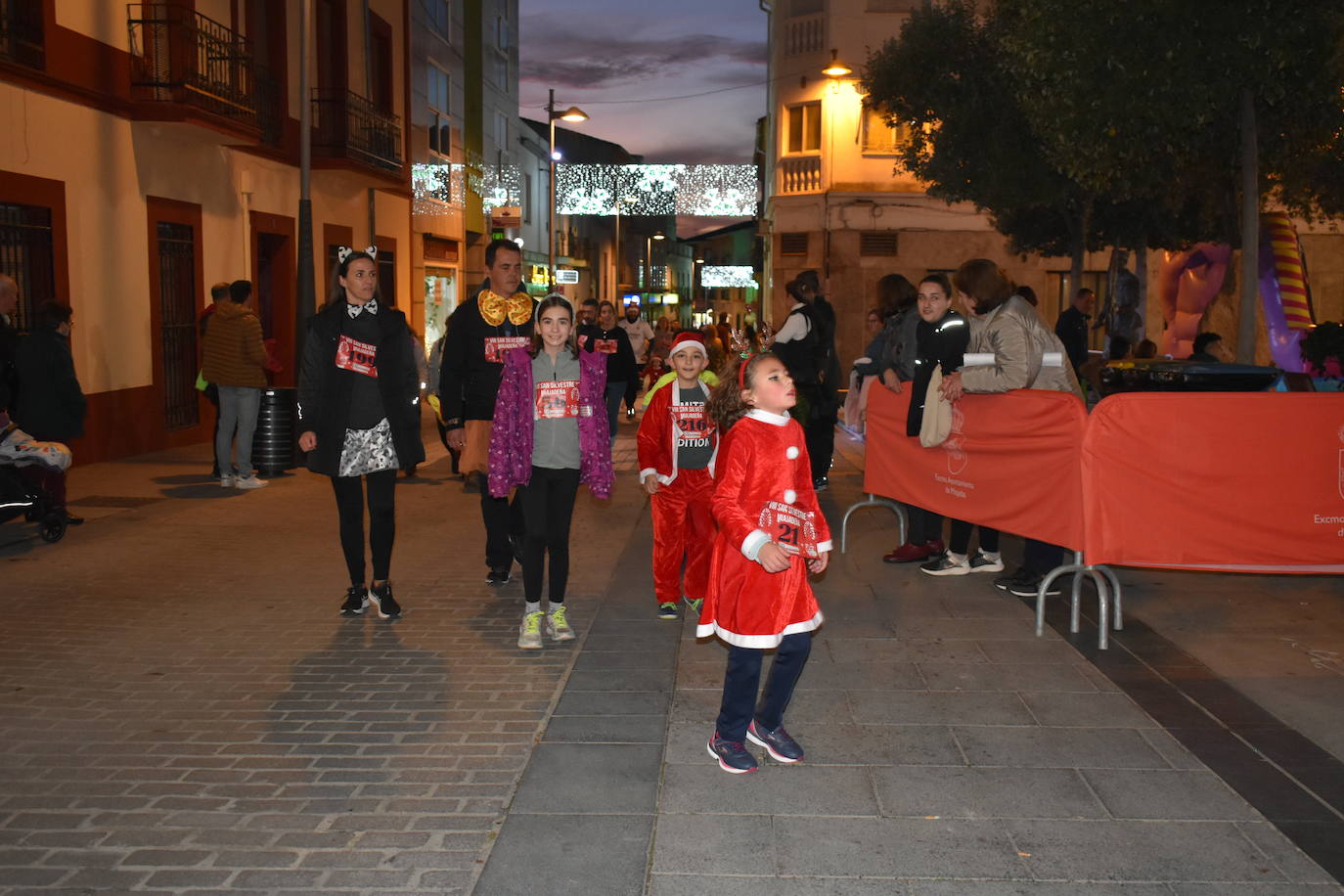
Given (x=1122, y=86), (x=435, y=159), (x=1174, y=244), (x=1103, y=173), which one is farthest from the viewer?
(x=435, y=159)

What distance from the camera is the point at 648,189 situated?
33812 millimetres

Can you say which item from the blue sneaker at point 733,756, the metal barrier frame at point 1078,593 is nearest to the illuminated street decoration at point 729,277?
the metal barrier frame at point 1078,593

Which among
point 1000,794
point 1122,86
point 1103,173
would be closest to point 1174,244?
point 1103,173

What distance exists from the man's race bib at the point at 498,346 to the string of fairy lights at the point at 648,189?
24049 millimetres

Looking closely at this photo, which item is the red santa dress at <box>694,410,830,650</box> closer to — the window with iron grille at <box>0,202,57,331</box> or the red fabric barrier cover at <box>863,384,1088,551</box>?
the red fabric barrier cover at <box>863,384,1088,551</box>

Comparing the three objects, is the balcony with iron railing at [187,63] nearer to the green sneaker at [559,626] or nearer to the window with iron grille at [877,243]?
the green sneaker at [559,626]

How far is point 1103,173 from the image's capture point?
1169 cm

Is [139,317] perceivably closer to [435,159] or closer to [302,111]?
[302,111]

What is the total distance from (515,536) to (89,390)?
7990 millimetres

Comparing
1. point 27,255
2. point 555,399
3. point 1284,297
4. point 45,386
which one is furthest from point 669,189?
point 555,399

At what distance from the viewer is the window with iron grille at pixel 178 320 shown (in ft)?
50.2

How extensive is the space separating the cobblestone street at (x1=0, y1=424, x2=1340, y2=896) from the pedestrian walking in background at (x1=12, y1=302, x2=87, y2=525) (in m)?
1.84

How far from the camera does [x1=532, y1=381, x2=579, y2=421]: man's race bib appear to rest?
5977mm

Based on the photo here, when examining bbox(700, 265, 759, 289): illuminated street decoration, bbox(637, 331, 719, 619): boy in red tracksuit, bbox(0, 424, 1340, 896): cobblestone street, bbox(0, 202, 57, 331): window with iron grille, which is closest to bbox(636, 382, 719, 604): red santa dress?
bbox(637, 331, 719, 619): boy in red tracksuit
